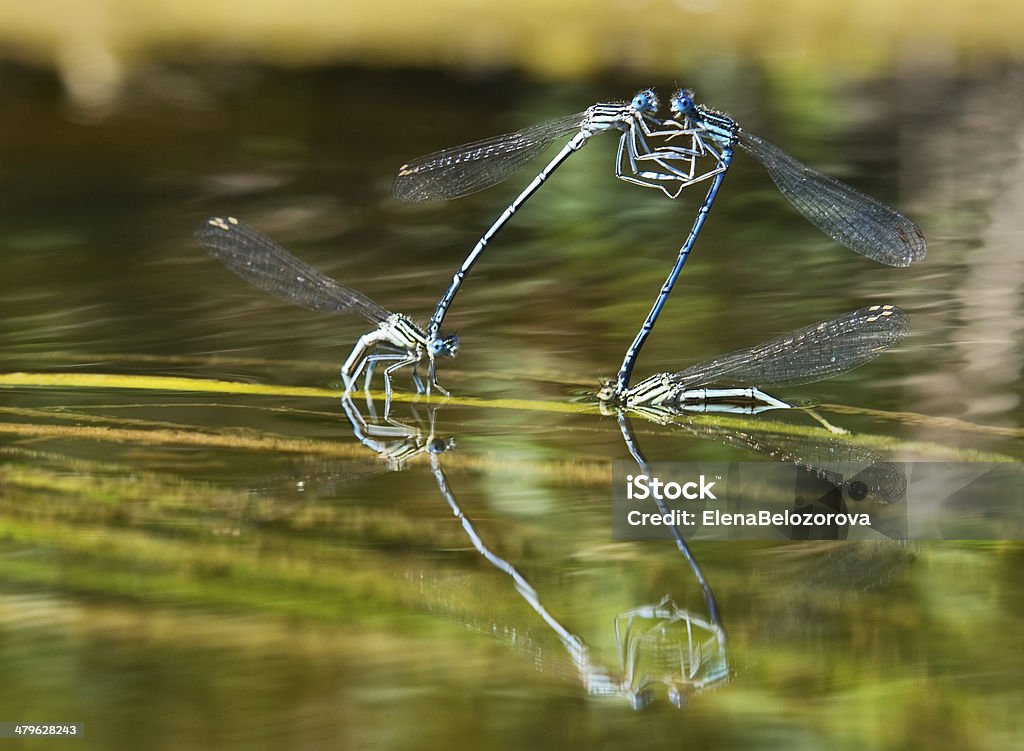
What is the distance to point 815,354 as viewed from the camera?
3.20m

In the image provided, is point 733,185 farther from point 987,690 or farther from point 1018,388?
point 987,690

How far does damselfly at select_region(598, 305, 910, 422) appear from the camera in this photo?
315 cm

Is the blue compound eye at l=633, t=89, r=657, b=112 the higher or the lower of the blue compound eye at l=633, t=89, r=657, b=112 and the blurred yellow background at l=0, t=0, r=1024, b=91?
the lower

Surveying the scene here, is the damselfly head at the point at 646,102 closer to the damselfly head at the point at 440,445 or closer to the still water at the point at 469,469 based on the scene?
the still water at the point at 469,469

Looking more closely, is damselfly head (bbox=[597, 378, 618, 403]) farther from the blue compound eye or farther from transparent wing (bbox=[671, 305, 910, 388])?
the blue compound eye

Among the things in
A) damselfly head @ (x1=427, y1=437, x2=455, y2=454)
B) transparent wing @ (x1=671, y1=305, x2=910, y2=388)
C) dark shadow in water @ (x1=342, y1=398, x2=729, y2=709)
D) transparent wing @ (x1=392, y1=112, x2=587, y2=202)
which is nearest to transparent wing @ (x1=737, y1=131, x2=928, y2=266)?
transparent wing @ (x1=671, y1=305, x2=910, y2=388)

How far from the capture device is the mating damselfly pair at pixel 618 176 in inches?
128

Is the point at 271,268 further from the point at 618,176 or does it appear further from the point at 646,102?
the point at 646,102

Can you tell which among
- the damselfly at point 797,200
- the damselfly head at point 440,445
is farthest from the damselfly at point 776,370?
the damselfly head at point 440,445

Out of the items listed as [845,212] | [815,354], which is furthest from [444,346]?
[845,212]

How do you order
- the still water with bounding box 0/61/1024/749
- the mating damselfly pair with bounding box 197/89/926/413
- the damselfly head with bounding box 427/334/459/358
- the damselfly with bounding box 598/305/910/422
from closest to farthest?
the still water with bounding box 0/61/1024/749 → the damselfly with bounding box 598/305/910/422 → the mating damselfly pair with bounding box 197/89/926/413 → the damselfly head with bounding box 427/334/459/358

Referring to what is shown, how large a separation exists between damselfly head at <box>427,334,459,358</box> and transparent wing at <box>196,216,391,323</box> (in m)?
0.34

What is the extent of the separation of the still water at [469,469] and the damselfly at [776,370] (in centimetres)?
7

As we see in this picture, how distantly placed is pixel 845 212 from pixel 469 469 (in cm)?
129
